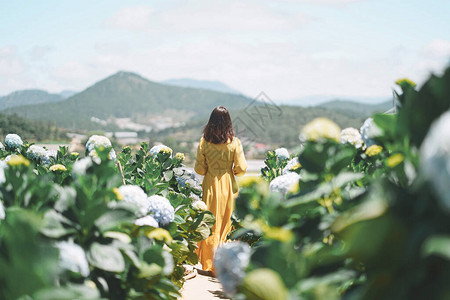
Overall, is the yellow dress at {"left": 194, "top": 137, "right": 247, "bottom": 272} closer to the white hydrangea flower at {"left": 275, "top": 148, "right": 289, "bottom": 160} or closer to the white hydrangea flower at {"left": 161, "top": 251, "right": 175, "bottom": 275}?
the white hydrangea flower at {"left": 275, "top": 148, "right": 289, "bottom": 160}

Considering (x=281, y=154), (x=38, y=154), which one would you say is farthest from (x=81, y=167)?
(x=281, y=154)

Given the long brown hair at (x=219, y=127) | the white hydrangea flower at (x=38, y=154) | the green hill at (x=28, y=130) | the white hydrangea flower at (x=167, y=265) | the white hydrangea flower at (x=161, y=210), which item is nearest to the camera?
the white hydrangea flower at (x=167, y=265)

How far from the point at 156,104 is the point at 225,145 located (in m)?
166

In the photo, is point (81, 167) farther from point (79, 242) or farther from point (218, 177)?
point (218, 177)

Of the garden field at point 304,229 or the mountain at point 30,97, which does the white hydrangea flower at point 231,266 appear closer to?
the garden field at point 304,229

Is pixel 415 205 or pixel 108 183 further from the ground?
pixel 415 205

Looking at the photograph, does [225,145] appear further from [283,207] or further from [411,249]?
[411,249]

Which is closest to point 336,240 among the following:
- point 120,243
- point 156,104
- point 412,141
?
point 412,141

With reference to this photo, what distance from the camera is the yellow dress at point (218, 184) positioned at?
5.21m

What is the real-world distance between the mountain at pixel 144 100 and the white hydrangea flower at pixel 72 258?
447 ft

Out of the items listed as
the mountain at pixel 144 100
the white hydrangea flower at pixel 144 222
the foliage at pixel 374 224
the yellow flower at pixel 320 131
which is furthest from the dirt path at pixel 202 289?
the mountain at pixel 144 100

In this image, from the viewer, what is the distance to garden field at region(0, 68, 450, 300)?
0.88 meters

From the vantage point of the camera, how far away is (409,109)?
1.02m

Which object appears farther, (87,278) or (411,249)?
(87,278)
